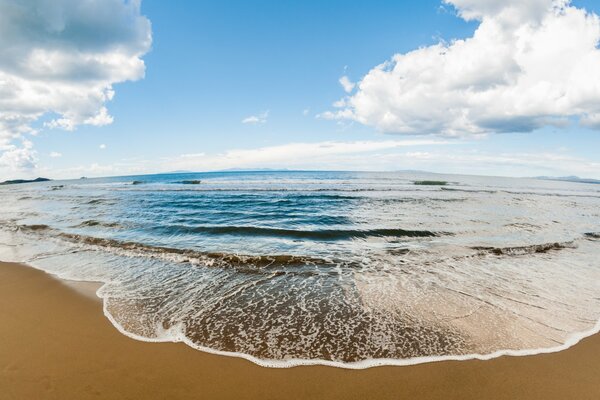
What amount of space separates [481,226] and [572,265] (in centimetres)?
697

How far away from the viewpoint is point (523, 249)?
37.9 ft

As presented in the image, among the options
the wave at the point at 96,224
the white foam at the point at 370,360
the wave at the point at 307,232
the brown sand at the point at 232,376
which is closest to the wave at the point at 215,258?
the wave at the point at 307,232

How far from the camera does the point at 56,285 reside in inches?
311

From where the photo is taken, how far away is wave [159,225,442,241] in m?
14.1


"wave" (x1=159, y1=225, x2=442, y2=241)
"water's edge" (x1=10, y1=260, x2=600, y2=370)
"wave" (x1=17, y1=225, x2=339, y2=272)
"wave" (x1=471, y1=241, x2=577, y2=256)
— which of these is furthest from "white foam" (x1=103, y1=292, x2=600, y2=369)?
"wave" (x1=159, y1=225, x2=442, y2=241)

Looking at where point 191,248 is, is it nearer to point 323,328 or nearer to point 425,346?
point 323,328

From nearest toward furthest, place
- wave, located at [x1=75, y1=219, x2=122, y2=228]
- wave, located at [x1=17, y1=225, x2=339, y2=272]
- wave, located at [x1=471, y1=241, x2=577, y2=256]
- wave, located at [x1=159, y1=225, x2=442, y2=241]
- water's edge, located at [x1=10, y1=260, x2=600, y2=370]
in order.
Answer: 1. water's edge, located at [x1=10, y1=260, x2=600, y2=370]
2. wave, located at [x1=17, y1=225, x2=339, y2=272]
3. wave, located at [x1=471, y1=241, x2=577, y2=256]
4. wave, located at [x1=159, y1=225, x2=442, y2=241]
5. wave, located at [x1=75, y1=219, x2=122, y2=228]

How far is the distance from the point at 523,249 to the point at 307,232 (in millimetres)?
9200

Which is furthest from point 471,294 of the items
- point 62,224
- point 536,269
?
point 62,224

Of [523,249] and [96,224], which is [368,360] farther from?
[96,224]

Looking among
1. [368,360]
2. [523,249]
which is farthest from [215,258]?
[523,249]

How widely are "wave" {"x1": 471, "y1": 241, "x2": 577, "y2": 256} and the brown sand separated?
6430mm

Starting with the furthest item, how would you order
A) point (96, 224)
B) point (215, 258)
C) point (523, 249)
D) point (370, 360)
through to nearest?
point (96, 224), point (523, 249), point (215, 258), point (370, 360)

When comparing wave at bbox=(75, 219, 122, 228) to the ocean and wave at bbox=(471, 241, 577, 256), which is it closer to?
the ocean
